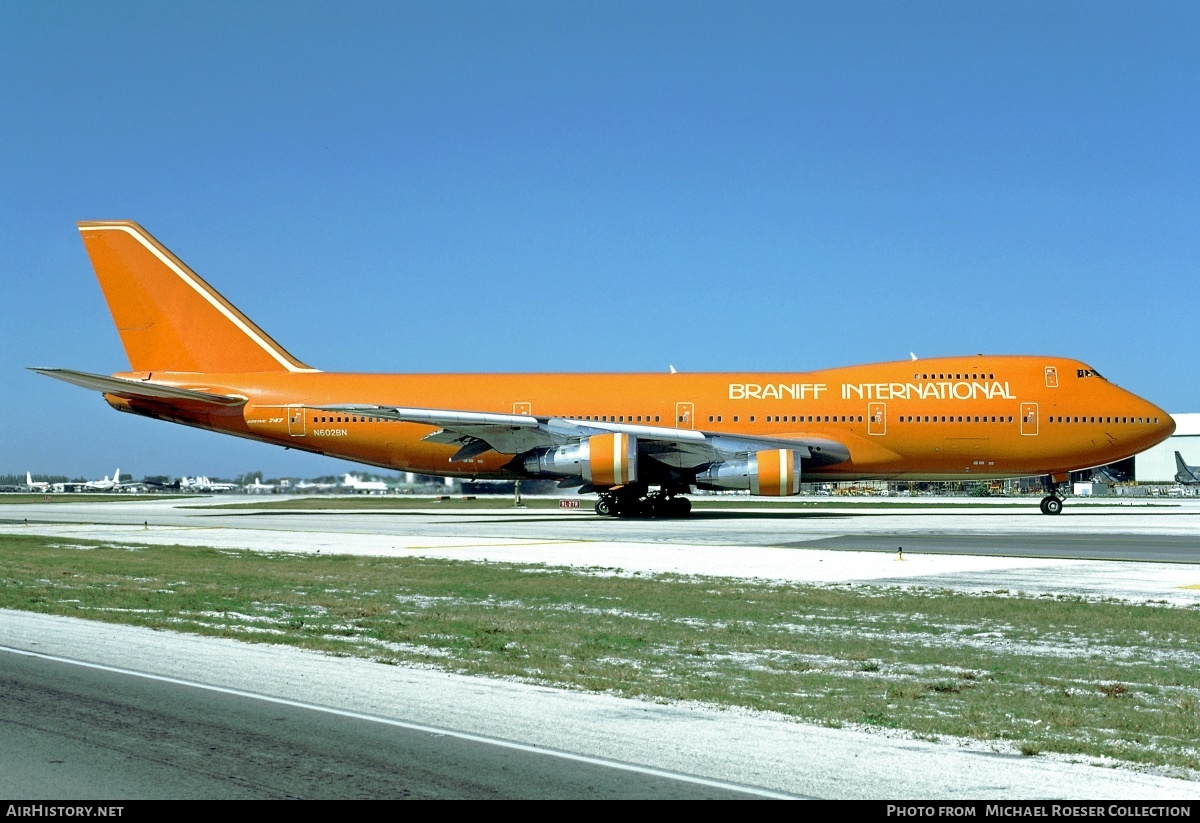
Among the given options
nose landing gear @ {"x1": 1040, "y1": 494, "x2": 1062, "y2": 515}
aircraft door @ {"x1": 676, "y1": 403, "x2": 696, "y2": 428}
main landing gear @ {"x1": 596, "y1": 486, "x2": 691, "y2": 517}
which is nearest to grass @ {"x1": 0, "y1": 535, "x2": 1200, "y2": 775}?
main landing gear @ {"x1": 596, "y1": 486, "x2": 691, "y2": 517}

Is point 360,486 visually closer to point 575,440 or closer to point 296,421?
point 296,421

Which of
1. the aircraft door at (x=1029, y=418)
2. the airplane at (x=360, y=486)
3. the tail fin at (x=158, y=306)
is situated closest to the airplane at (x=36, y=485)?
the airplane at (x=360, y=486)

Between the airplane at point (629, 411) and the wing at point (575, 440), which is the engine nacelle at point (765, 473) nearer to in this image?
the airplane at point (629, 411)

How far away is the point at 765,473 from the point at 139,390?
73.2 feet

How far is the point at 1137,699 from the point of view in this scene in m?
9.65

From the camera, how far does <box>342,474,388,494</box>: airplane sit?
91.1m

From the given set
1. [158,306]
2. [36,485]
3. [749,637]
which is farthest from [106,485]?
[749,637]

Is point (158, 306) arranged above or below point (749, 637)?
above

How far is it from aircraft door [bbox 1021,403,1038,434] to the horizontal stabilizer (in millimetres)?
28391

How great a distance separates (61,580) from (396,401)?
22.8 m

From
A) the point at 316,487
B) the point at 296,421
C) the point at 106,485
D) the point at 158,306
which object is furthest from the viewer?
the point at 106,485

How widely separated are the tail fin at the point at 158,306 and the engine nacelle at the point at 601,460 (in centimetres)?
1432

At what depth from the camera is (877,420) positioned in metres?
40.5

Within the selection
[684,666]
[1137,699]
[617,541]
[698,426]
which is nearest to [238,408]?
[698,426]
